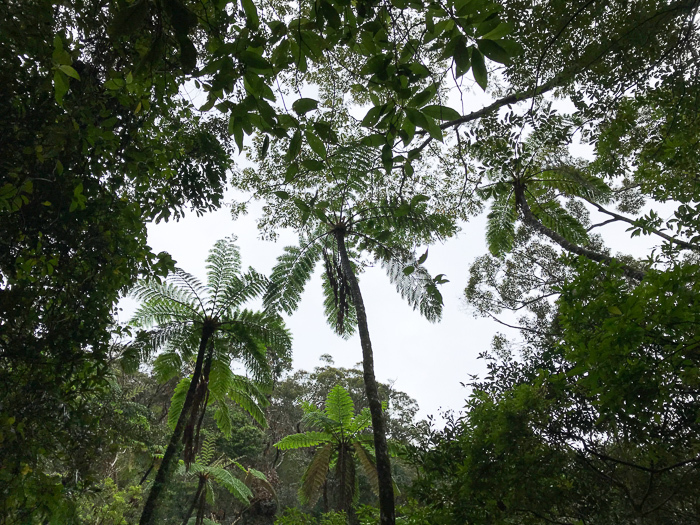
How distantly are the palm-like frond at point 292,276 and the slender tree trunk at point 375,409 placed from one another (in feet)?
5.73

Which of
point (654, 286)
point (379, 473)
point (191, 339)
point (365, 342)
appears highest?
point (191, 339)

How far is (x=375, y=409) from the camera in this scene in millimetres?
5086

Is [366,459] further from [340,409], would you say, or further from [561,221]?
[561,221]

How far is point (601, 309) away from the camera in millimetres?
2586

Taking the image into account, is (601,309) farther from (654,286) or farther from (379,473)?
(379,473)

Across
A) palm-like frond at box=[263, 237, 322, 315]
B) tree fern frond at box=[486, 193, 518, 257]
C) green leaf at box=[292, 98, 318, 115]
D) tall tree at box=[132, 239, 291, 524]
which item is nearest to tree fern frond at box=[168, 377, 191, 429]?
tall tree at box=[132, 239, 291, 524]

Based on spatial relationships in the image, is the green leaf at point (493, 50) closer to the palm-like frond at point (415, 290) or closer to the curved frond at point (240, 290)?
the palm-like frond at point (415, 290)

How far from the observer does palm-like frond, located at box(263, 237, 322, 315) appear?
28.5 feet

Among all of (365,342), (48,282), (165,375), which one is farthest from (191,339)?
(48,282)

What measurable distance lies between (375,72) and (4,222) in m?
2.10

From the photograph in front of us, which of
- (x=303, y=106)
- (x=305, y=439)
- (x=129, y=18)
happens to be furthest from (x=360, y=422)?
(x=129, y=18)

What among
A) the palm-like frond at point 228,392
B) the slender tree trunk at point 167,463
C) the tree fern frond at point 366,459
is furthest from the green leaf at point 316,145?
the tree fern frond at point 366,459

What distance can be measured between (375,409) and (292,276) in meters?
4.23

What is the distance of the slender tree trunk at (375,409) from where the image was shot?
4.37 m
